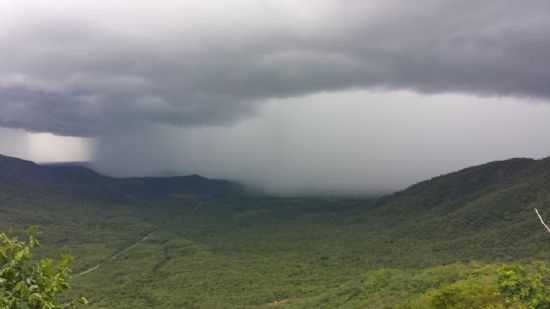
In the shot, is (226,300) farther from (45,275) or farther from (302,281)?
(45,275)

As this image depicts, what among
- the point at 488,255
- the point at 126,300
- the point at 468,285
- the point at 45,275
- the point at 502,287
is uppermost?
the point at 45,275

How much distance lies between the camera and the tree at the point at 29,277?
1319cm

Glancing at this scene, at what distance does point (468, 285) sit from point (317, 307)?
5750cm

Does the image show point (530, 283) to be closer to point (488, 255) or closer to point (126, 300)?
point (126, 300)

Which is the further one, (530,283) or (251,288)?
(251,288)

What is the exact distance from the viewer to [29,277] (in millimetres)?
14016

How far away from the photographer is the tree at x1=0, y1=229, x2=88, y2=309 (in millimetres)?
13188

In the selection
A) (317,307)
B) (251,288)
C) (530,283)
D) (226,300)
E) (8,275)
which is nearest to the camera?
(8,275)

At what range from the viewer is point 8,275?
13.8 metres

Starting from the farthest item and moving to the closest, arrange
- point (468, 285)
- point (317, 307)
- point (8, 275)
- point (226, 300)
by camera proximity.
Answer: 1. point (226, 300)
2. point (317, 307)
3. point (468, 285)
4. point (8, 275)

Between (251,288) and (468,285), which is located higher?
(468,285)

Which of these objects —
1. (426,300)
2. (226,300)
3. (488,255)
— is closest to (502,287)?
(426,300)

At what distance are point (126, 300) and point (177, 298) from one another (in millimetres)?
21208

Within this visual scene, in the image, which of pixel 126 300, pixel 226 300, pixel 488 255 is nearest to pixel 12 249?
pixel 226 300
